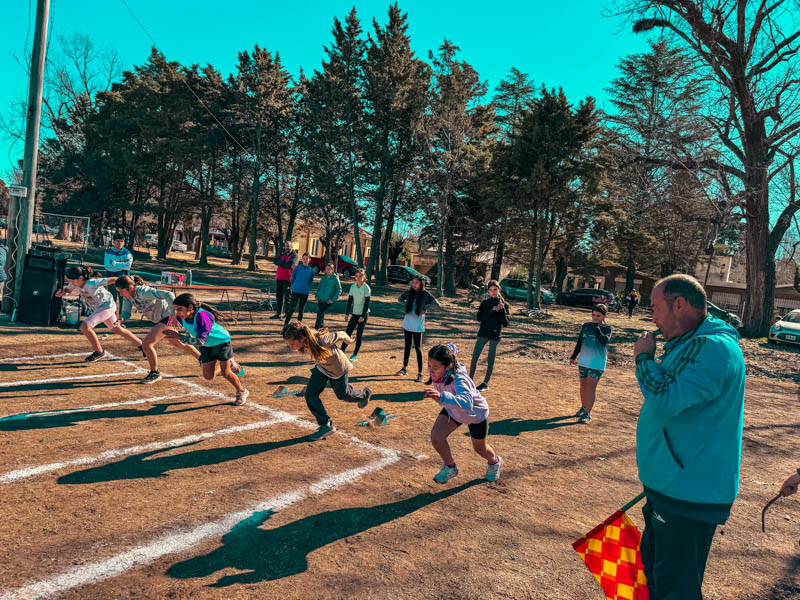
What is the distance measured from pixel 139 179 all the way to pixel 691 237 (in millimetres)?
43810

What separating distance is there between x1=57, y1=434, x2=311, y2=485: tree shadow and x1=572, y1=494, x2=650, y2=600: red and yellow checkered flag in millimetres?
3480

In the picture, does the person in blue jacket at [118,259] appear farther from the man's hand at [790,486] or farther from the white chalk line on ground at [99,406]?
the man's hand at [790,486]

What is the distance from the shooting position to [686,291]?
2.34 meters

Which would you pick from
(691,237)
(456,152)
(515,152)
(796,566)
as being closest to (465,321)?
(515,152)

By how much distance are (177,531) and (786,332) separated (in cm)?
2197

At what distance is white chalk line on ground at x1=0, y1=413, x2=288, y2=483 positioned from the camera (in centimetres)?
421

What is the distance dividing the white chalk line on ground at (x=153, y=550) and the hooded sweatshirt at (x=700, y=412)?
2.95 metres

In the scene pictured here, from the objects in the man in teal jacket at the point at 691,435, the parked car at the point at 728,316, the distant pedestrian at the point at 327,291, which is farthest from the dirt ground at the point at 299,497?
the distant pedestrian at the point at 327,291

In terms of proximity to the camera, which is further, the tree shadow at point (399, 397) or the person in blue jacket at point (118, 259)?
the person in blue jacket at point (118, 259)

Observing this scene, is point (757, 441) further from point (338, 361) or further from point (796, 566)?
point (338, 361)

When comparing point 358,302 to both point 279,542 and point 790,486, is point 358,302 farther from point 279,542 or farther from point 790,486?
point 790,486

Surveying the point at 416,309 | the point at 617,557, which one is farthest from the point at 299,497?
the point at 416,309

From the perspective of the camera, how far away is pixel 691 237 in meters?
39.5

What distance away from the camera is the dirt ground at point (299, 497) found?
10.4 ft
